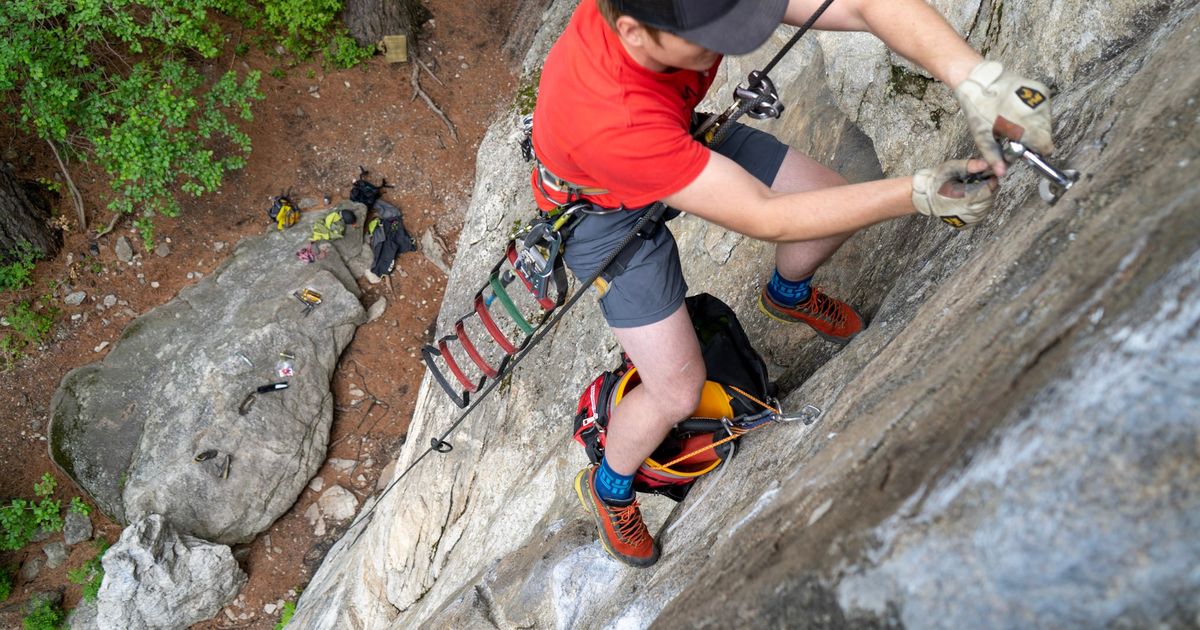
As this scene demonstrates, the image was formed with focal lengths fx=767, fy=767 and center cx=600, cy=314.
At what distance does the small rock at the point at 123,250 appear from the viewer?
8.96m

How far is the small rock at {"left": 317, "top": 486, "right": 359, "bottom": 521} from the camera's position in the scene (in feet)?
27.9

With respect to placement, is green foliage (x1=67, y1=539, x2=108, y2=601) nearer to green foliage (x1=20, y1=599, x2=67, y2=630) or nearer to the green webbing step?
green foliage (x1=20, y1=599, x2=67, y2=630)

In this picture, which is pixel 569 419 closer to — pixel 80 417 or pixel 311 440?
pixel 311 440

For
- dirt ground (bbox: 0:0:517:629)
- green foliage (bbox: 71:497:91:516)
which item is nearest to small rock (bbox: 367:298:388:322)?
dirt ground (bbox: 0:0:517:629)

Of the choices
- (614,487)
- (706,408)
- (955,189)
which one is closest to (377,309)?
(614,487)

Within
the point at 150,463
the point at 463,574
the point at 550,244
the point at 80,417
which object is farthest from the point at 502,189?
the point at 80,417

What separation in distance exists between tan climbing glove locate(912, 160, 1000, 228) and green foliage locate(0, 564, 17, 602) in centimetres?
Answer: 989

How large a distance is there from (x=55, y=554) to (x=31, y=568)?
28 centimetres

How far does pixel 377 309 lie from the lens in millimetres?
9109

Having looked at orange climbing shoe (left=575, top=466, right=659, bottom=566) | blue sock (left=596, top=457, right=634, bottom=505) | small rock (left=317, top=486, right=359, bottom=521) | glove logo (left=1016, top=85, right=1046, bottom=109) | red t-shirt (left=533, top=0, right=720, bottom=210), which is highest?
glove logo (left=1016, top=85, right=1046, bottom=109)

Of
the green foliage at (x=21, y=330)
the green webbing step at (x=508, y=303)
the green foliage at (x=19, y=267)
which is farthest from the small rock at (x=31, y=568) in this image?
the green webbing step at (x=508, y=303)

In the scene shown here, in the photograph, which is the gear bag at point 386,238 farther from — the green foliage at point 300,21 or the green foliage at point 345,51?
the green foliage at point 300,21

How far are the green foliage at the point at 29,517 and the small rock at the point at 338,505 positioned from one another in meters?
2.86

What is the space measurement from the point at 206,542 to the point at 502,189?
15.7 ft
